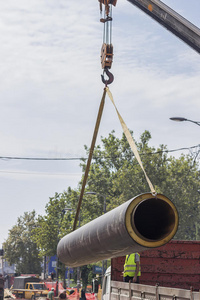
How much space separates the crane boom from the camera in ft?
60.7

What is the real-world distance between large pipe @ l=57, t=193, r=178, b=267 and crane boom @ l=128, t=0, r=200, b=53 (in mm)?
11420

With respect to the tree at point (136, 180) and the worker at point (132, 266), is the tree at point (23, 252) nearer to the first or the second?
the tree at point (136, 180)

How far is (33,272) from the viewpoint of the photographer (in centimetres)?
10931

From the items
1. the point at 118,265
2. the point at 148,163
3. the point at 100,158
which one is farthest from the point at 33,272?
the point at 118,265

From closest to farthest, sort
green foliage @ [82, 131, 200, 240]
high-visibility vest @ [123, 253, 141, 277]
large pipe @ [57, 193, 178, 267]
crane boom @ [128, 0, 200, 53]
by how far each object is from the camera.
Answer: large pipe @ [57, 193, 178, 267]
high-visibility vest @ [123, 253, 141, 277]
crane boom @ [128, 0, 200, 53]
green foliage @ [82, 131, 200, 240]

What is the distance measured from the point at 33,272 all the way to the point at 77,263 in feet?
334

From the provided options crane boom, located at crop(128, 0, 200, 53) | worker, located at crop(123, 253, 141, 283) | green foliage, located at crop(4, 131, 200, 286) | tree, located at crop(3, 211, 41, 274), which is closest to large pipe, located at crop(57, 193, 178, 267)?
worker, located at crop(123, 253, 141, 283)

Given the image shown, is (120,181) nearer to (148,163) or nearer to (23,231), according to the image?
(148,163)

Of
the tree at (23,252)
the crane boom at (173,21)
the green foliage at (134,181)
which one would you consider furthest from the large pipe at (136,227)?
the tree at (23,252)

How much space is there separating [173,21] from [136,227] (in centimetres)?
1284

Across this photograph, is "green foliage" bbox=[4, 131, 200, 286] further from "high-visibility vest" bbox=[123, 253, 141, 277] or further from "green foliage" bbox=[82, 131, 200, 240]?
"high-visibility vest" bbox=[123, 253, 141, 277]

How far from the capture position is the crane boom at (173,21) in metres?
18.5

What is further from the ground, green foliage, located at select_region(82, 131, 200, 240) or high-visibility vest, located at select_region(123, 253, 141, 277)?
green foliage, located at select_region(82, 131, 200, 240)

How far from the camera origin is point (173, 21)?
18.8 metres
